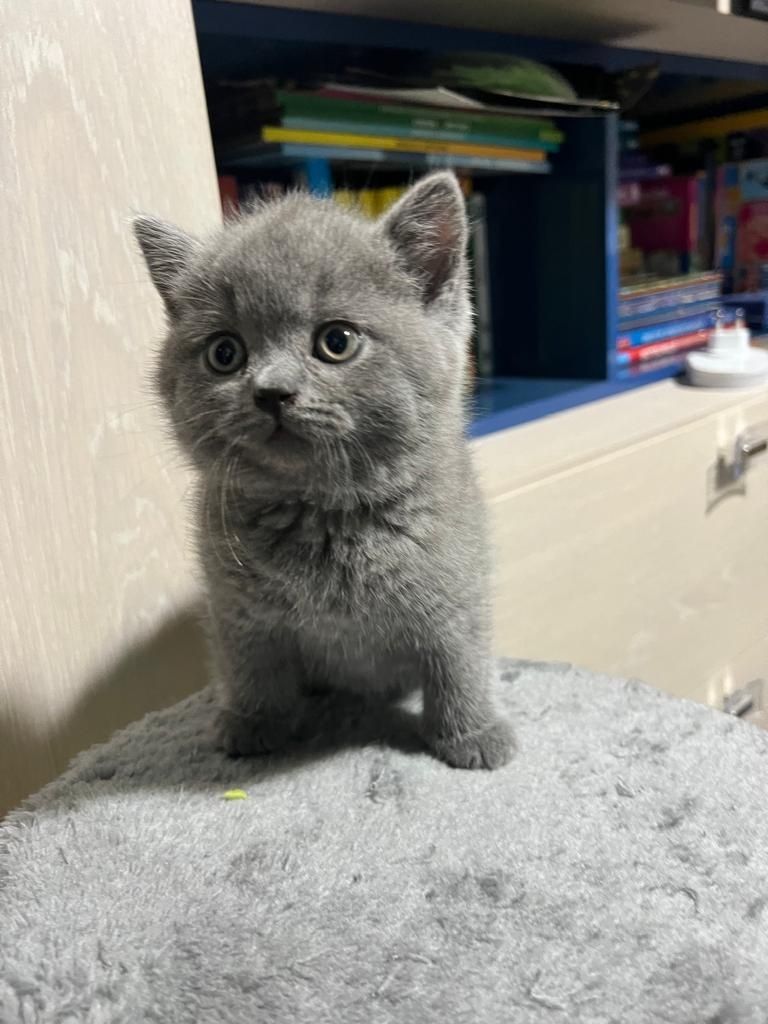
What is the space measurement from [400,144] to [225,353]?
580 millimetres

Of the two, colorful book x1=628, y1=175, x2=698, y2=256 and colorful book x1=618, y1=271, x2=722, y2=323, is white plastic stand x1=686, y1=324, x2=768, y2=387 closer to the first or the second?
colorful book x1=618, y1=271, x2=722, y2=323

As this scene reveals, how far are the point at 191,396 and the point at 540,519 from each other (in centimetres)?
51

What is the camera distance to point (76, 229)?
0.70 m

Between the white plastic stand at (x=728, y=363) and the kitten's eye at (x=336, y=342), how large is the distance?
34.4 inches

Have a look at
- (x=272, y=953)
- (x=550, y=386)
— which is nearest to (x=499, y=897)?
(x=272, y=953)

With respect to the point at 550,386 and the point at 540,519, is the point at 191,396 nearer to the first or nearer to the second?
the point at 540,519

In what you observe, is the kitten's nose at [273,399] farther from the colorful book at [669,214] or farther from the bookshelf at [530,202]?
the colorful book at [669,214]

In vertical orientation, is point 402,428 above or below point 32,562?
above

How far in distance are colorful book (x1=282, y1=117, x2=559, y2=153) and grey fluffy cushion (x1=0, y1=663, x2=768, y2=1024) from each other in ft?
2.11

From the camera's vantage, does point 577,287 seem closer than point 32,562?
No

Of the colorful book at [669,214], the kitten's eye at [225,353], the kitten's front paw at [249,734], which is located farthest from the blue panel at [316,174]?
the colorful book at [669,214]

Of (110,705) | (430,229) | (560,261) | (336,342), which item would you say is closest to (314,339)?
(336,342)

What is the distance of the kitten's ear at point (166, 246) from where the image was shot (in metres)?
0.57

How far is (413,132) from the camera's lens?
99cm
